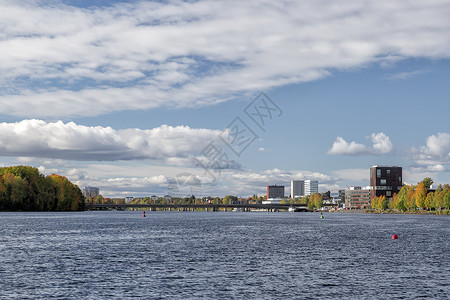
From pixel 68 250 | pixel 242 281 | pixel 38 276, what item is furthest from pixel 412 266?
pixel 68 250

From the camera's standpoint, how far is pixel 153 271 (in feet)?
181

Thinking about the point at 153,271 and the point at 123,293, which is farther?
the point at 153,271

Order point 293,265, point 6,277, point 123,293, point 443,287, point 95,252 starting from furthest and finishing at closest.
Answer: point 95,252 → point 293,265 → point 6,277 → point 443,287 → point 123,293

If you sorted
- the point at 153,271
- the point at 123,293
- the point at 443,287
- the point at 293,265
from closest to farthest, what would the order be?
1. the point at 123,293
2. the point at 443,287
3. the point at 153,271
4. the point at 293,265

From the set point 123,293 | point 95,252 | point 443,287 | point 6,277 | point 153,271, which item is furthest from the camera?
point 95,252

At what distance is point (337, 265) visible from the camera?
201ft

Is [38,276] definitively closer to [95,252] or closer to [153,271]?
[153,271]

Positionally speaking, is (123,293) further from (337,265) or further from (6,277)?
(337,265)

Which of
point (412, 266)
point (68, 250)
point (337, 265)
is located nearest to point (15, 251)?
point (68, 250)

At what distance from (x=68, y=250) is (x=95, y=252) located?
18.7 ft

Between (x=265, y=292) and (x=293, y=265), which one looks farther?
(x=293, y=265)

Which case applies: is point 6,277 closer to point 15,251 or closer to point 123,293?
point 123,293

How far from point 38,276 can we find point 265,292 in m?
22.9

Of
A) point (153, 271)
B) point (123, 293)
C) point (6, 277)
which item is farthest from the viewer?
point (153, 271)
